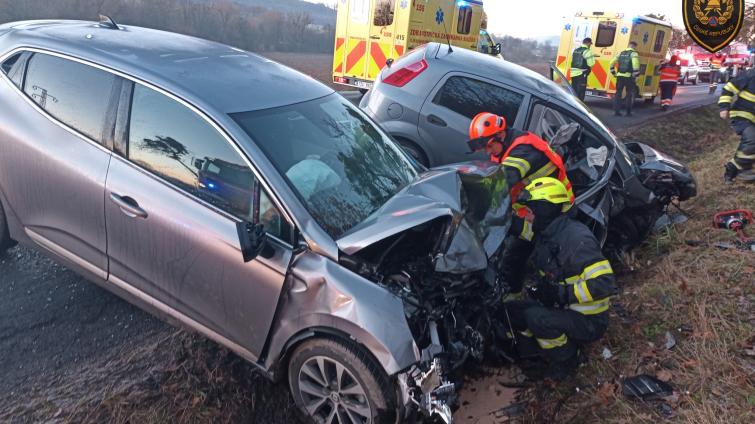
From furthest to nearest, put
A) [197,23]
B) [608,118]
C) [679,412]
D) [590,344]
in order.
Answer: [197,23] → [608,118] → [590,344] → [679,412]

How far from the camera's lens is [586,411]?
9.78 feet

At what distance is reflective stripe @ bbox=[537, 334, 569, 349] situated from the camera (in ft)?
10.7

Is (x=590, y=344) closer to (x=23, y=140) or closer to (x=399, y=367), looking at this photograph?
(x=399, y=367)

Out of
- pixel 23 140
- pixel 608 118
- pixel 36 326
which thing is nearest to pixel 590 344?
pixel 36 326

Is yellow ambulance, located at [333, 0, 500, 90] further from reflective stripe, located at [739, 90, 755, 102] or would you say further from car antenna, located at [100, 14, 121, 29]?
car antenna, located at [100, 14, 121, 29]

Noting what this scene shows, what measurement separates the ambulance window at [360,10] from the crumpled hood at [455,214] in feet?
26.8

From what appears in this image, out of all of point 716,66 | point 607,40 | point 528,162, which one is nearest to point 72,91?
point 528,162

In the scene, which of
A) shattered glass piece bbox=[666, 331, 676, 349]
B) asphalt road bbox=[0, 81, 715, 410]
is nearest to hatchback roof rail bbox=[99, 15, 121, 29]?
asphalt road bbox=[0, 81, 715, 410]

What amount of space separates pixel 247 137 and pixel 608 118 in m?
12.1

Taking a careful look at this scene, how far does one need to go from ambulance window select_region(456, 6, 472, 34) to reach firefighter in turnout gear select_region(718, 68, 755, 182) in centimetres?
693

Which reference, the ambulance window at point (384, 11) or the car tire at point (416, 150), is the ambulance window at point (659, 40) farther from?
the car tire at point (416, 150)

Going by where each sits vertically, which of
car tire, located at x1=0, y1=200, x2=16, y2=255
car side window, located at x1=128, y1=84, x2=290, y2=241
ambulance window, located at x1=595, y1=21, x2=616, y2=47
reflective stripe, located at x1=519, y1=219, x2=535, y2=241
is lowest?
car tire, located at x1=0, y1=200, x2=16, y2=255

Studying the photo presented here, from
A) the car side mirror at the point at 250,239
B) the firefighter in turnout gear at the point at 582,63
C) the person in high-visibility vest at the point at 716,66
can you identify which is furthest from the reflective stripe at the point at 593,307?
the person in high-visibility vest at the point at 716,66

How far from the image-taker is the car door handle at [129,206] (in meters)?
2.72
